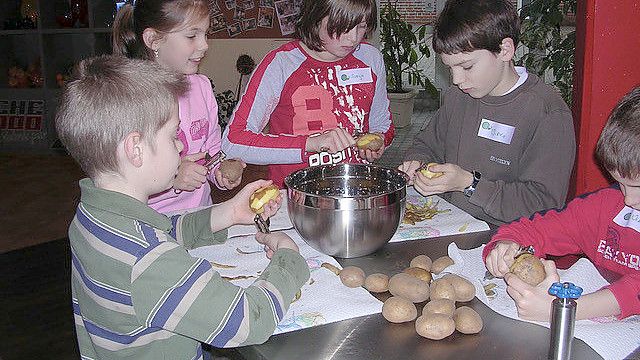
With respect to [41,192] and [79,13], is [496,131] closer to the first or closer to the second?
[41,192]

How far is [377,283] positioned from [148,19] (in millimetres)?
1118

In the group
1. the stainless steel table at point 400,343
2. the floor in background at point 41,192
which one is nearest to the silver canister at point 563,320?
the stainless steel table at point 400,343

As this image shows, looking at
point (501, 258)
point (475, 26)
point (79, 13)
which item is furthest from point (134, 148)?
point (79, 13)

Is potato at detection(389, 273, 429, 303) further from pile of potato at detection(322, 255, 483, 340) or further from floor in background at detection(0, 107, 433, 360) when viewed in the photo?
floor in background at detection(0, 107, 433, 360)

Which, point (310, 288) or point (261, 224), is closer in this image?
point (310, 288)

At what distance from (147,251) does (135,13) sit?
3.75ft

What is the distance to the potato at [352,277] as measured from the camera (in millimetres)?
1266

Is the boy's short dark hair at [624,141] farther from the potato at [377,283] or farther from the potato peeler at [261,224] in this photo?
the potato peeler at [261,224]

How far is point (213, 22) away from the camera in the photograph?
5.39 m

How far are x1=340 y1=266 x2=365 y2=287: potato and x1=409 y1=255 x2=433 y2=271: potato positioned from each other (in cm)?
12

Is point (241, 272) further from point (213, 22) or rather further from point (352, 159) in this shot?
point (213, 22)

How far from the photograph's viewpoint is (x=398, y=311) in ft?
3.67

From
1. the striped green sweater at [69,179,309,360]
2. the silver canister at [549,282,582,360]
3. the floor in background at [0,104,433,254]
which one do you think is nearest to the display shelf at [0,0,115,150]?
the floor in background at [0,104,433,254]

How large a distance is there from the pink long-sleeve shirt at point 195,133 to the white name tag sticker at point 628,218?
115 cm
